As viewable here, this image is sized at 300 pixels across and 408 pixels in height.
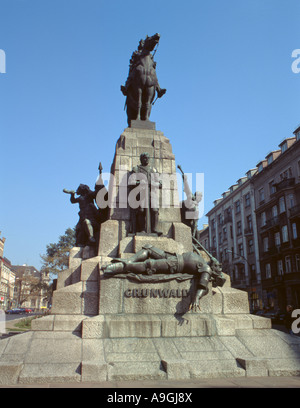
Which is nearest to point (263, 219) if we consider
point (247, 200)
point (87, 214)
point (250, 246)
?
point (250, 246)

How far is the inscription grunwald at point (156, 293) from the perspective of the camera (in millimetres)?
8500

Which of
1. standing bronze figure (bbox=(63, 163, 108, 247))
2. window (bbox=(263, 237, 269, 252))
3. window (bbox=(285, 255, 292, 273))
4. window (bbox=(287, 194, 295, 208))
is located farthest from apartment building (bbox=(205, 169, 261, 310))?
standing bronze figure (bbox=(63, 163, 108, 247))

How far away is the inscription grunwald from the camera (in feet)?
27.9

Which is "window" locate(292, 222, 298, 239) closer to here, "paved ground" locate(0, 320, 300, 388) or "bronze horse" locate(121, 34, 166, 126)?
"bronze horse" locate(121, 34, 166, 126)

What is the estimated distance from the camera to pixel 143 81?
13.6 metres

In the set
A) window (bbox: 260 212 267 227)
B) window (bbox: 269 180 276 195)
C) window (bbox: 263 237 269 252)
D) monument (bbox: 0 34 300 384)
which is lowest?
monument (bbox: 0 34 300 384)

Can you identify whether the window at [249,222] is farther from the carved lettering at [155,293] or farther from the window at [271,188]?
the carved lettering at [155,293]

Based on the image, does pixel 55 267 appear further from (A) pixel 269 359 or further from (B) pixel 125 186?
(A) pixel 269 359

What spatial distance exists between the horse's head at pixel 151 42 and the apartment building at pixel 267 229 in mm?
28496

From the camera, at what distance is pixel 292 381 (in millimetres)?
6590

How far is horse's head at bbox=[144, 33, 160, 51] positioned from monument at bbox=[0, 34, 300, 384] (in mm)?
4114

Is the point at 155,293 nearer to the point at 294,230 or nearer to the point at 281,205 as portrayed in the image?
the point at 294,230

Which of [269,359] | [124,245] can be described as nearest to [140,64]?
[124,245]

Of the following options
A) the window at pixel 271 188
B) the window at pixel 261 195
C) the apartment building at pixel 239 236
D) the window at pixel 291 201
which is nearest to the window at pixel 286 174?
the window at pixel 291 201
